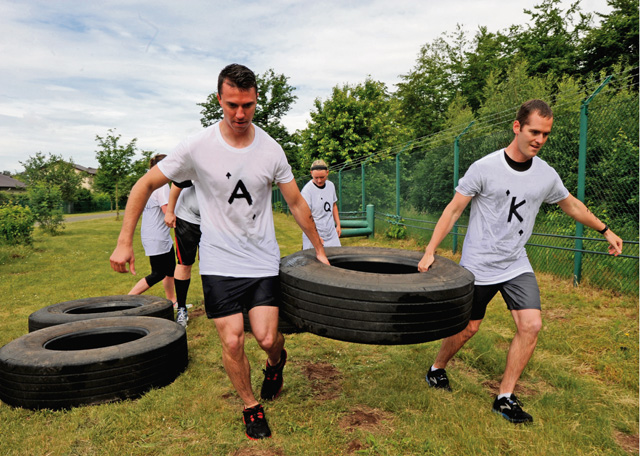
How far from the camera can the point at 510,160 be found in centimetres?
284

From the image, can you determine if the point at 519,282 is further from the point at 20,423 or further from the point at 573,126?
the point at 573,126

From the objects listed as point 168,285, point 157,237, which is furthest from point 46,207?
point 157,237

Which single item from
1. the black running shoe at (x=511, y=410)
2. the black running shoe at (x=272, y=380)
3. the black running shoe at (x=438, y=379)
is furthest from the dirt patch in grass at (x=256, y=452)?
the black running shoe at (x=511, y=410)

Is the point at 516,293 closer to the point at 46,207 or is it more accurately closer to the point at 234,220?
the point at 234,220

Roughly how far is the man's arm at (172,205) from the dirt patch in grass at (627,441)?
453 cm

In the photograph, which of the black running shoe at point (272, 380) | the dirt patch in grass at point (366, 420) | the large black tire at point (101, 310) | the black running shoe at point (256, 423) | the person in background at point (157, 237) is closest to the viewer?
the black running shoe at point (256, 423)

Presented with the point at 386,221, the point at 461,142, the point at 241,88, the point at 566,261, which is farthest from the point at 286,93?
the point at 241,88

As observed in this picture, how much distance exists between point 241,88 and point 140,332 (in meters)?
2.67

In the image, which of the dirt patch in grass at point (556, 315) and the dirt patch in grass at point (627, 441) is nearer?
the dirt patch in grass at point (627, 441)

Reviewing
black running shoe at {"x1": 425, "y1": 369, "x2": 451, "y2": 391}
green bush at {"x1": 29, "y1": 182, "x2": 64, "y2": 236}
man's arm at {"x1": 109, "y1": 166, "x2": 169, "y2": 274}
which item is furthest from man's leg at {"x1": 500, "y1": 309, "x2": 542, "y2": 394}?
green bush at {"x1": 29, "y1": 182, "x2": 64, "y2": 236}

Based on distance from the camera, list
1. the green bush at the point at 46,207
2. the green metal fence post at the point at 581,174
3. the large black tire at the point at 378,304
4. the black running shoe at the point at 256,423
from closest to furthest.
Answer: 1. the large black tire at the point at 378,304
2. the black running shoe at the point at 256,423
3. the green metal fence post at the point at 581,174
4. the green bush at the point at 46,207

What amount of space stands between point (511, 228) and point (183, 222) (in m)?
3.65

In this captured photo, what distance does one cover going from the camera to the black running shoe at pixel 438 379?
317 cm

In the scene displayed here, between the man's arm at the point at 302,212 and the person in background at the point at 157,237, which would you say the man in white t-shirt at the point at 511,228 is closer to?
the man's arm at the point at 302,212
